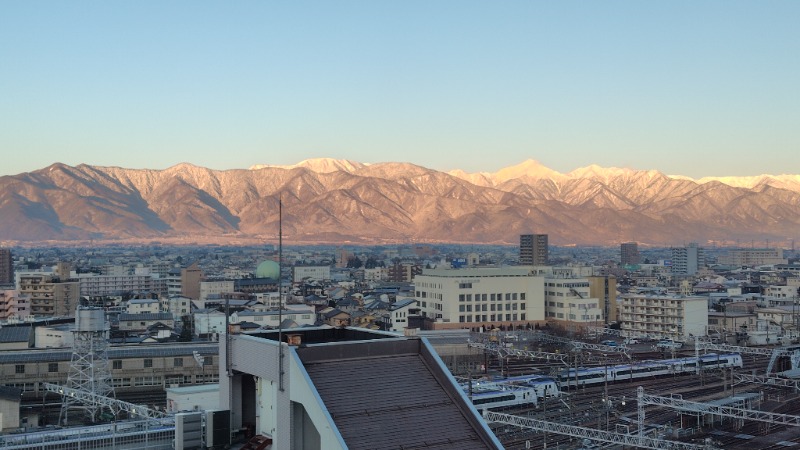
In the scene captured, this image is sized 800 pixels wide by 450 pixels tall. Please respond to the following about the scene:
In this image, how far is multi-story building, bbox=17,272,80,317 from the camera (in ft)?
133

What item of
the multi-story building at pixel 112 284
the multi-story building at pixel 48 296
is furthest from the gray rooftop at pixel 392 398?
the multi-story building at pixel 112 284

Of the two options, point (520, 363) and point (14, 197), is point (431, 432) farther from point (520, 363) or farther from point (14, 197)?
point (14, 197)

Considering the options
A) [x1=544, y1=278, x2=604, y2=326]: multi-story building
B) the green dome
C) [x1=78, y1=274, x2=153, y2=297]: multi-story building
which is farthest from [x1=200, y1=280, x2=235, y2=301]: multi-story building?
[x1=544, y1=278, x2=604, y2=326]: multi-story building

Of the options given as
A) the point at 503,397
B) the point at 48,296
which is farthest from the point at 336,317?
the point at 503,397

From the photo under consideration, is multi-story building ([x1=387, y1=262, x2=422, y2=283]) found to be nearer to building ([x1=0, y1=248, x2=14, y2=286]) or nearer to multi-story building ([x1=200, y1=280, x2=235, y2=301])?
multi-story building ([x1=200, y1=280, x2=235, y2=301])

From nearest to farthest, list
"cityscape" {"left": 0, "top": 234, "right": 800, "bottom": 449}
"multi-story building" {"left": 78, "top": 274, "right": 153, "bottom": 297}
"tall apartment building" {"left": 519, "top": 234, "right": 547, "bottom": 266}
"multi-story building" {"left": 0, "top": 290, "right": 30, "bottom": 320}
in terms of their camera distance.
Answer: "cityscape" {"left": 0, "top": 234, "right": 800, "bottom": 449} → "multi-story building" {"left": 0, "top": 290, "right": 30, "bottom": 320} → "multi-story building" {"left": 78, "top": 274, "right": 153, "bottom": 297} → "tall apartment building" {"left": 519, "top": 234, "right": 547, "bottom": 266}

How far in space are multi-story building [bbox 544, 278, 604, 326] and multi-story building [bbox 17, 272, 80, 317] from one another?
64.6ft

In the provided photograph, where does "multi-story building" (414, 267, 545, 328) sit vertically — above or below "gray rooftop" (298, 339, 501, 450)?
below

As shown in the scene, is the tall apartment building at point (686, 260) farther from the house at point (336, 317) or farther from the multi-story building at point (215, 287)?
the house at point (336, 317)

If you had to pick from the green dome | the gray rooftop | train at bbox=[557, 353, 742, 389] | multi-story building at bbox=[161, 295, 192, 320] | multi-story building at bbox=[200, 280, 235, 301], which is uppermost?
the gray rooftop

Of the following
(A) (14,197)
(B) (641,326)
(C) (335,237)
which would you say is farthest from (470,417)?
(A) (14,197)

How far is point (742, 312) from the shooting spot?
134 feet

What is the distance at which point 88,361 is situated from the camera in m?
19.9

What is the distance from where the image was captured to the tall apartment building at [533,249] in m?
74.6
